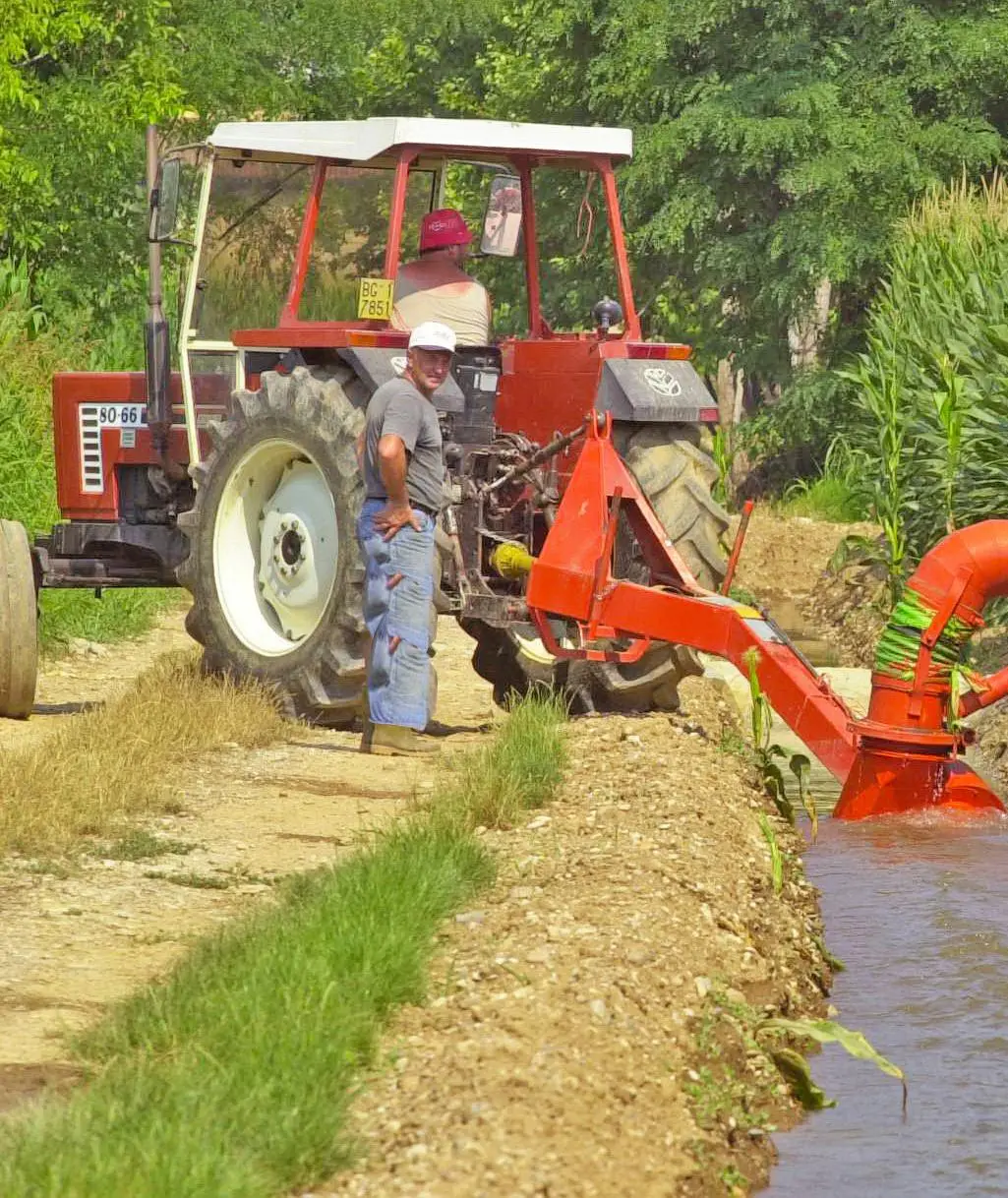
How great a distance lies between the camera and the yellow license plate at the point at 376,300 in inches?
376

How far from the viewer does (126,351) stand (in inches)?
678

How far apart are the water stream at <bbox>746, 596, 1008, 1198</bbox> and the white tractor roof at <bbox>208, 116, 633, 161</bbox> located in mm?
3141

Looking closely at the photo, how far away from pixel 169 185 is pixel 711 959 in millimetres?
5163

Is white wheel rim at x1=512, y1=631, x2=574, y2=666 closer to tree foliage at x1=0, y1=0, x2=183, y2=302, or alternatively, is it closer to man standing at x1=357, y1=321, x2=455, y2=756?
man standing at x1=357, y1=321, x2=455, y2=756

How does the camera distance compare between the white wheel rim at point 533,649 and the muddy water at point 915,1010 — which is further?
the white wheel rim at point 533,649

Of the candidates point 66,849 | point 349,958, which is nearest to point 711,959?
point 349,958

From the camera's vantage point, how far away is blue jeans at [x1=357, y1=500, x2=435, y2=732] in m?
8.97

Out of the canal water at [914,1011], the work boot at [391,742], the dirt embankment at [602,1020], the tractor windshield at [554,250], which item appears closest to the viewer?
the dirt embankment at [602,1020]

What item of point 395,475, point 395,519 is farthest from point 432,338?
point 395,519

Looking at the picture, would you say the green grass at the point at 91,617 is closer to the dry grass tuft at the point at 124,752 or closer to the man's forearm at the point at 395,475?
the dry grass tuft at the point at 124,752

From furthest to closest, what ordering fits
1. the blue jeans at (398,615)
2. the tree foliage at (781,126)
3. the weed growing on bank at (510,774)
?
the tree foliage at (781,126) → the blue jeans at (398,615) → the weed growing on bank at (510,774)

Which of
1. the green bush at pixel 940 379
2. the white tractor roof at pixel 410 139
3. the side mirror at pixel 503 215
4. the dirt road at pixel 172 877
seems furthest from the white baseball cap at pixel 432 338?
the green bush at pixel 940 379

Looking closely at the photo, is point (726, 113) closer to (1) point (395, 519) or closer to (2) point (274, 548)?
(2) point (274, 548)

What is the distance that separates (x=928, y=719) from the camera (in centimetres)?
803
